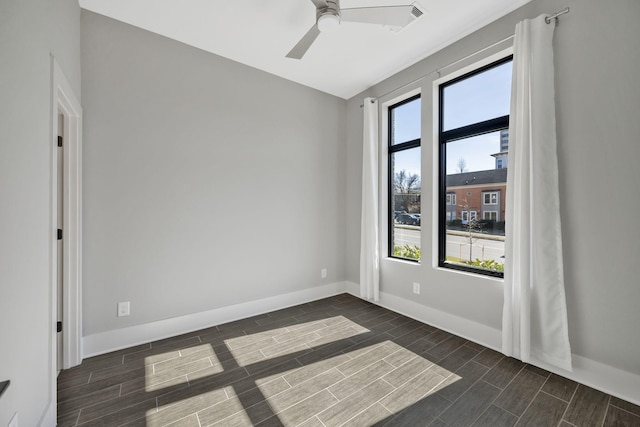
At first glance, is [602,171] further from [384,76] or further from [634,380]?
[384,76]

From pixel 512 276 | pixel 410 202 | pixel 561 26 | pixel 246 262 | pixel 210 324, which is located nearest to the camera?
pixel 561 26

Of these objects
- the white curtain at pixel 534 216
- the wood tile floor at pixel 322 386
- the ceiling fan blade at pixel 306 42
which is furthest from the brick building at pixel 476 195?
the ceiling fan blade at pixel 306 42

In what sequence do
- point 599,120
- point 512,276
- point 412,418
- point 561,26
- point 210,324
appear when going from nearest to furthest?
point 412,418 < point 599,120 < point 561,26 < point 512,276 < point 210,324

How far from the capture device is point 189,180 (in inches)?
113

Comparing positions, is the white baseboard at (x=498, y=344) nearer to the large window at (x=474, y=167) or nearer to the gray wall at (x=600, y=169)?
the gray wall at (x=600, y=169)

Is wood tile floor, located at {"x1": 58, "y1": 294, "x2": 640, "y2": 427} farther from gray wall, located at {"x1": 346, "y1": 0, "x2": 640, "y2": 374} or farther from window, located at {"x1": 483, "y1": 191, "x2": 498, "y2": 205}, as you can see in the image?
window, located at {"x1": 483, "y1": 191, "x2": 498, "y2": 205}

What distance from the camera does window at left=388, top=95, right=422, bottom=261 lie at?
3.39 m

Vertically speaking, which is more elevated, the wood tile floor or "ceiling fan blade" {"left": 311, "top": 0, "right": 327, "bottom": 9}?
"ceiling fan blade" {"left": 311, "top": 0, "right": 327, "bottom": 9}

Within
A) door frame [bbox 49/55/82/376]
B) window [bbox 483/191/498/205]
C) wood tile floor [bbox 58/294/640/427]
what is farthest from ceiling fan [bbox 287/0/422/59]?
wood tile floor [bbox 58/294/640/427]

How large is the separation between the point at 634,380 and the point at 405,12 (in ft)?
9.58

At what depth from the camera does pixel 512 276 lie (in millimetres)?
2277

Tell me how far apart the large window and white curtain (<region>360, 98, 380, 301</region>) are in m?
0.84

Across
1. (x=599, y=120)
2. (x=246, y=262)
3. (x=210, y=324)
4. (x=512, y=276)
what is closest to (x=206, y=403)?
(x=210, y=324)

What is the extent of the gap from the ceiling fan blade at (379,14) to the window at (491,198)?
5.74ft
